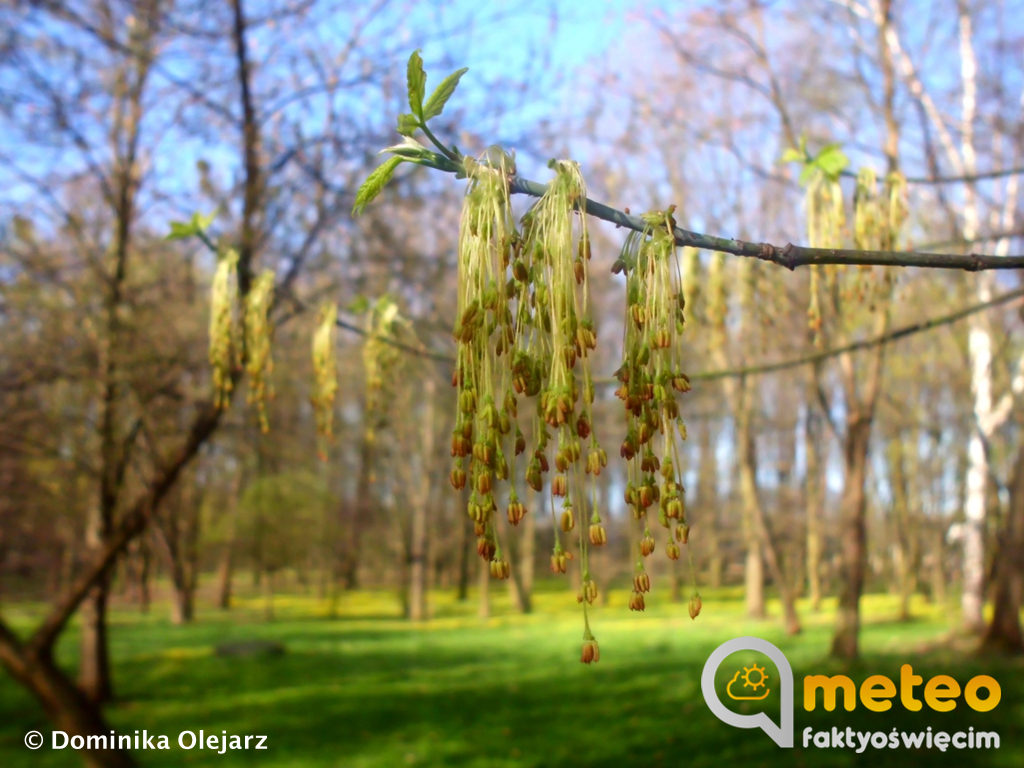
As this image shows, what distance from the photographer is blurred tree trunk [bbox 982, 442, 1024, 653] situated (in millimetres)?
8352

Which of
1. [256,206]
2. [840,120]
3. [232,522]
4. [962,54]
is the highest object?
[962,54]

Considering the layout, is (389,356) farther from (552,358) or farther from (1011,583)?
(1011,583)

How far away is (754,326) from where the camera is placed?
4270mm

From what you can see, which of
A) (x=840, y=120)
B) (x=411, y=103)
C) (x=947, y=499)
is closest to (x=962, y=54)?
(x=840, y=120)

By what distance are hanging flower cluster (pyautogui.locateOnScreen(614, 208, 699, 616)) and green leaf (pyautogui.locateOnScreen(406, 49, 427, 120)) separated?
0.34 metres

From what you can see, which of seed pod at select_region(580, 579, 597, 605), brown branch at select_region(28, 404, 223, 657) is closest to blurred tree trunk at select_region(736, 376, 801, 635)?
brown branch at select_region(28, 404, 223, 657)

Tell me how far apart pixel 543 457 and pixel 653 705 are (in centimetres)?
696

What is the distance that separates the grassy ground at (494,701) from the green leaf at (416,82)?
5.20m

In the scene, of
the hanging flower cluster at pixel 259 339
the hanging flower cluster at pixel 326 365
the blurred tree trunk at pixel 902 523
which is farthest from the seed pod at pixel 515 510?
the blurred tree trunk at pixel 902 523

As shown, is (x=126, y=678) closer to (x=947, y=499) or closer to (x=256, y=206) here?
(x=256, y=206)

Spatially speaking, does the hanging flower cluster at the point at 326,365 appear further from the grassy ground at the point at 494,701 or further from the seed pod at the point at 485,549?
the grassy ground at the point at 494,701

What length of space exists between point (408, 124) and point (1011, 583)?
29.7 feet

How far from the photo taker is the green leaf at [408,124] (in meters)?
1.22

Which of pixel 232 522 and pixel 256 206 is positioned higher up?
pixel 256 206
